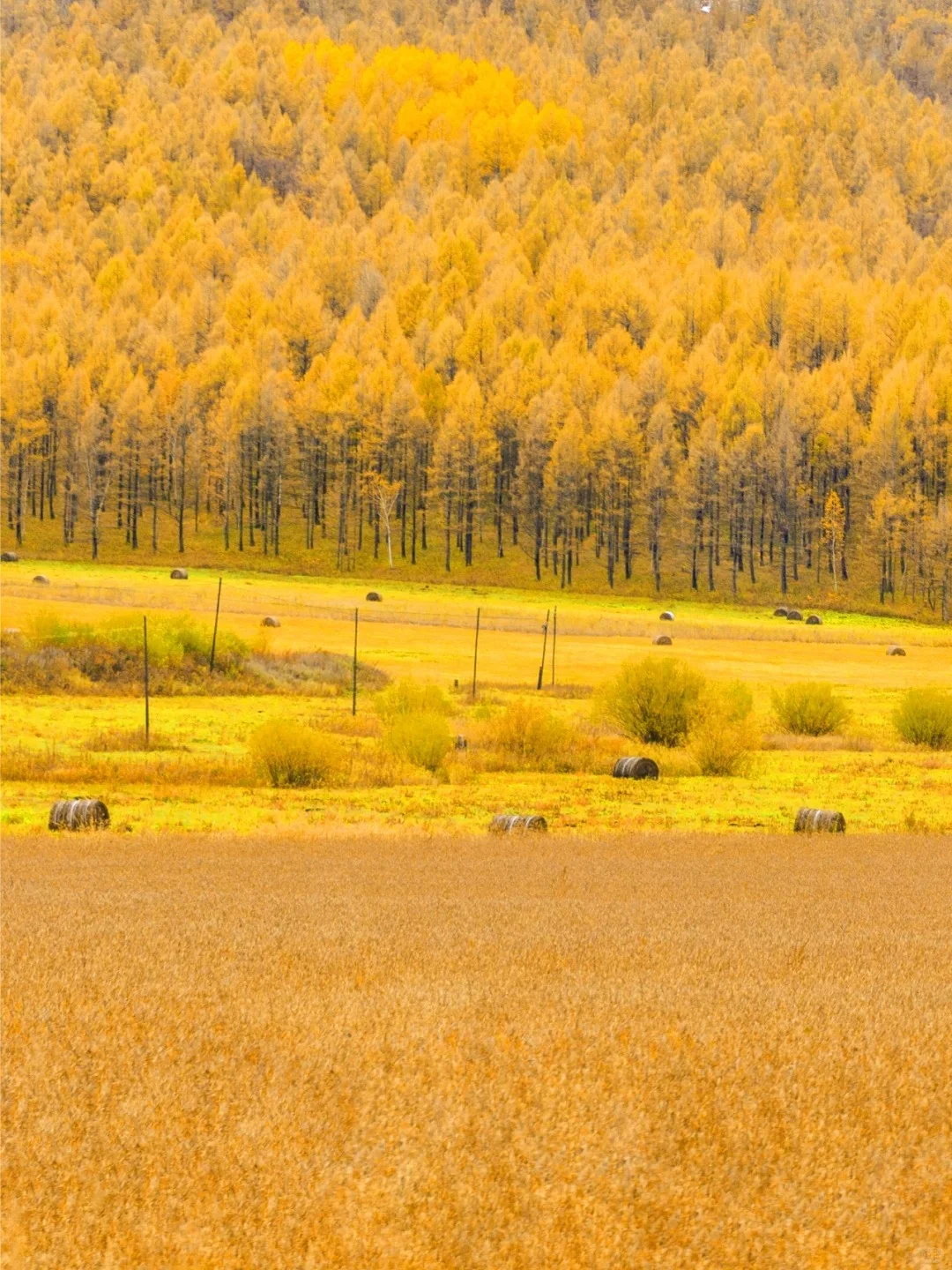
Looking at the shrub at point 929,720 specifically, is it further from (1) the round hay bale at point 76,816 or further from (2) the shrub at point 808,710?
(1) the round hay bale at point 76,816

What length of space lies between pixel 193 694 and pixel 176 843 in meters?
32.2

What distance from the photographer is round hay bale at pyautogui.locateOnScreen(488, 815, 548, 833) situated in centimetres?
2889

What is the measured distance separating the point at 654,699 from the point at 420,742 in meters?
11.5

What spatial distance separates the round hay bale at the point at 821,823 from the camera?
30906 mm

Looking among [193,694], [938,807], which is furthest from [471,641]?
[938,807]

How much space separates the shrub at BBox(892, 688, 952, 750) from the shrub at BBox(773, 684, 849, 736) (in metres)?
2.87

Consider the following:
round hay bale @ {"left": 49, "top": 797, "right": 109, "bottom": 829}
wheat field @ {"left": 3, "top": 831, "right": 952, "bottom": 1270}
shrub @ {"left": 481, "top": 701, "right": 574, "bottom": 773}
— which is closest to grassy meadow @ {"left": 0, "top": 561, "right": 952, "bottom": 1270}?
wheat field @ {"left": 3, "top": 831, "right": 952, "bottom": 1270}

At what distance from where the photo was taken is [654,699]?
164 ft

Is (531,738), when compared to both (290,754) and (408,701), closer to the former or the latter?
(408,701)

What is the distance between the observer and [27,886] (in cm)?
1770

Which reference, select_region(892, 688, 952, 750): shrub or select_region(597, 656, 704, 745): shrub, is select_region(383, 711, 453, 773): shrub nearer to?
select_region(597, 656, 704, 745): shrub

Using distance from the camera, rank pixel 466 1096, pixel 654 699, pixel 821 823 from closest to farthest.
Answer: pixel 466 1096 < pixel 821 823 < pixel 654 699

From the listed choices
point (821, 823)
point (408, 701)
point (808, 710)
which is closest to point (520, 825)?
point (821, 823)

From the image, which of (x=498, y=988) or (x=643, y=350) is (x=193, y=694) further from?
(x=643, y=350)
